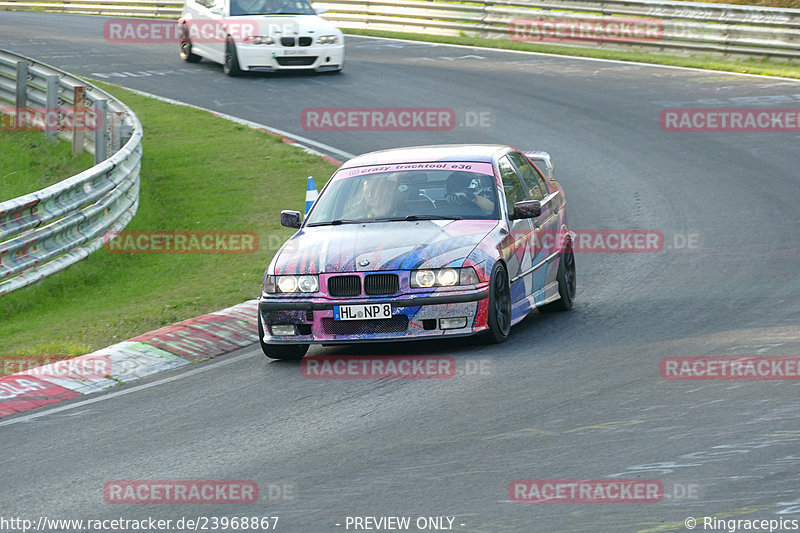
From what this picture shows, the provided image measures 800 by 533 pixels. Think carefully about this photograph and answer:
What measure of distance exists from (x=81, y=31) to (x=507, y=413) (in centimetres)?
3046

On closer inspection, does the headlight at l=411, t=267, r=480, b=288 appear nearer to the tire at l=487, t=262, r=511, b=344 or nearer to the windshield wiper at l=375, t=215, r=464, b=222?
the tire at l=487, t=262, r=511, b=344

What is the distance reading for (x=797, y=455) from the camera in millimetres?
6715

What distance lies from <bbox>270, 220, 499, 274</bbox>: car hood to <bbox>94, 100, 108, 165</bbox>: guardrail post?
759cm

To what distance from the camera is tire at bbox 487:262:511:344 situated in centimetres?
991

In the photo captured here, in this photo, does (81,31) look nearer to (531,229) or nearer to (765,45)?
(765,45)

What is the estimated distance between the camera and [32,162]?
18672mm

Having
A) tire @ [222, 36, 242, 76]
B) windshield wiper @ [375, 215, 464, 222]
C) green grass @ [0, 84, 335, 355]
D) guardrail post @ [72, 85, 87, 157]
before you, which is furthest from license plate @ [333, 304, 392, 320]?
tire @ [222, 36, 242, 76]

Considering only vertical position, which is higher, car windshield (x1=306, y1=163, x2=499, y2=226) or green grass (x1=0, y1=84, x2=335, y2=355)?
car windshield (x1=306, y1=163, x2=499, y2=226)

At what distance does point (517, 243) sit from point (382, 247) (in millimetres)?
1341

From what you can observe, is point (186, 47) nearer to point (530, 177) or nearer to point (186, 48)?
point (186, 48)

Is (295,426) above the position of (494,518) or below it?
below

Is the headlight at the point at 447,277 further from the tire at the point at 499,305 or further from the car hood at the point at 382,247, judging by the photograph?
the tire at the point at 499,305

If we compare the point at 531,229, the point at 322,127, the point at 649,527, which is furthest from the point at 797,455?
the point at 322,127

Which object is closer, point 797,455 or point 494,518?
point 494,518
